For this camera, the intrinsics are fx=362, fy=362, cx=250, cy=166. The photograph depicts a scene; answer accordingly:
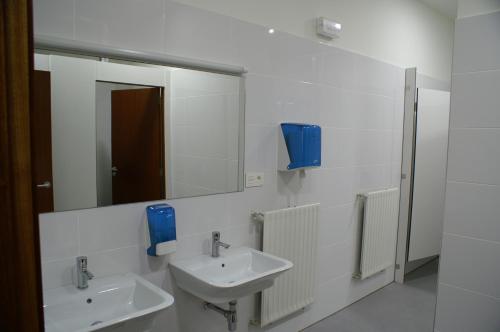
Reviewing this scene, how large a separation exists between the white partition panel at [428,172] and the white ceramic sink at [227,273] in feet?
7.49

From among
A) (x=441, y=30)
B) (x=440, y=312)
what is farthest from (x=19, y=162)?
(x=441, y=30)

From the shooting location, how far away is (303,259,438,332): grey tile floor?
2.95 m

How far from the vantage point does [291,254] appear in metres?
2.57

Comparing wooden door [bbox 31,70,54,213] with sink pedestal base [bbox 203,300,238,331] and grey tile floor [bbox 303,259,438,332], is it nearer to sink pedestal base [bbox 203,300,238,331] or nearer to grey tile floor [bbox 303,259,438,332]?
sink pedestal base [bbox 203,300,238,331]

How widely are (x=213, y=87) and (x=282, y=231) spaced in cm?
107

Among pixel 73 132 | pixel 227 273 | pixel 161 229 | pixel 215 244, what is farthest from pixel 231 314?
pixel 73 132

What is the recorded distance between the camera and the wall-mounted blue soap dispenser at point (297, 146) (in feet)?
7.95

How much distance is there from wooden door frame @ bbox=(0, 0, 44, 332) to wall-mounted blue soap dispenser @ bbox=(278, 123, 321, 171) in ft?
6.33

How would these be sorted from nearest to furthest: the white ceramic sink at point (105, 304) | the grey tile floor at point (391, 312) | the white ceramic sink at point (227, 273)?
the white ceramic sink at point (105, 304) < the white ceramic sink at point (227, 273) < the grey tile floor at point (391, 312)

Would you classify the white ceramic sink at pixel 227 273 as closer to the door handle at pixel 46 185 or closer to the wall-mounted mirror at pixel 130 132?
the wall-mounted mirror at pixel 130 132

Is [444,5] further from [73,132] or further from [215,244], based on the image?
[73,132]

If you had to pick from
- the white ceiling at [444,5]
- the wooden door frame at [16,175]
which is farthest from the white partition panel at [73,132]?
the white ceiling at [444,5]

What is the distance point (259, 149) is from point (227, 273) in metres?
0.81

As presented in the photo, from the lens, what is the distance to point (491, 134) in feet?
5.26
